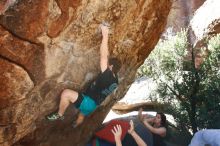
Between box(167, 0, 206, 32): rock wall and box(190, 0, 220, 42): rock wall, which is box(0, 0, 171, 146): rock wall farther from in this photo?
box(167, 0, 206, 32): rock wall

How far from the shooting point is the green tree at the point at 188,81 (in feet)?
43.5

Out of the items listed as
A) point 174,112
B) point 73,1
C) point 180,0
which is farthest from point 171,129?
point 180,0

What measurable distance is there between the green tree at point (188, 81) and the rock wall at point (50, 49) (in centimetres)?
483

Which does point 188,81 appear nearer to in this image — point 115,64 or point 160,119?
point 160,119

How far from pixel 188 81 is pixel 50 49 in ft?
25.4

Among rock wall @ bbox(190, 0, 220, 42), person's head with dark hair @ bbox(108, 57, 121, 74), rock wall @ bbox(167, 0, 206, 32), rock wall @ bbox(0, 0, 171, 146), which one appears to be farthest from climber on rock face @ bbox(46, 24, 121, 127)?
rock wall @ bbox(167, 0, 206, 32)

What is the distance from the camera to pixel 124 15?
8.09 m

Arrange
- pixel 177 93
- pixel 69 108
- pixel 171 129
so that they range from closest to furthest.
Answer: pixel 69 108 < pixel 171 129 < pixel 177 93

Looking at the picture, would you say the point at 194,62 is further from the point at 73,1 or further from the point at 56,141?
the point at 73,1

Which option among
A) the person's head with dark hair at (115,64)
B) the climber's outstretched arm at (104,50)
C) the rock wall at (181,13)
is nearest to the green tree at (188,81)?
the person's head with dark hair at (115,64)

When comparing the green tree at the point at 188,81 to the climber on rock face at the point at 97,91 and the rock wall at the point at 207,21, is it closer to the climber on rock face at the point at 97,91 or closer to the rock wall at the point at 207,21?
the rock wall at the point at 207,21

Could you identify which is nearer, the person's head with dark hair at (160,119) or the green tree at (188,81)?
the person's head with dark hair at (160,119)

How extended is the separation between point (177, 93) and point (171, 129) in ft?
5.23

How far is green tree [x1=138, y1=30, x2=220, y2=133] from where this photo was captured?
13.3 metres
